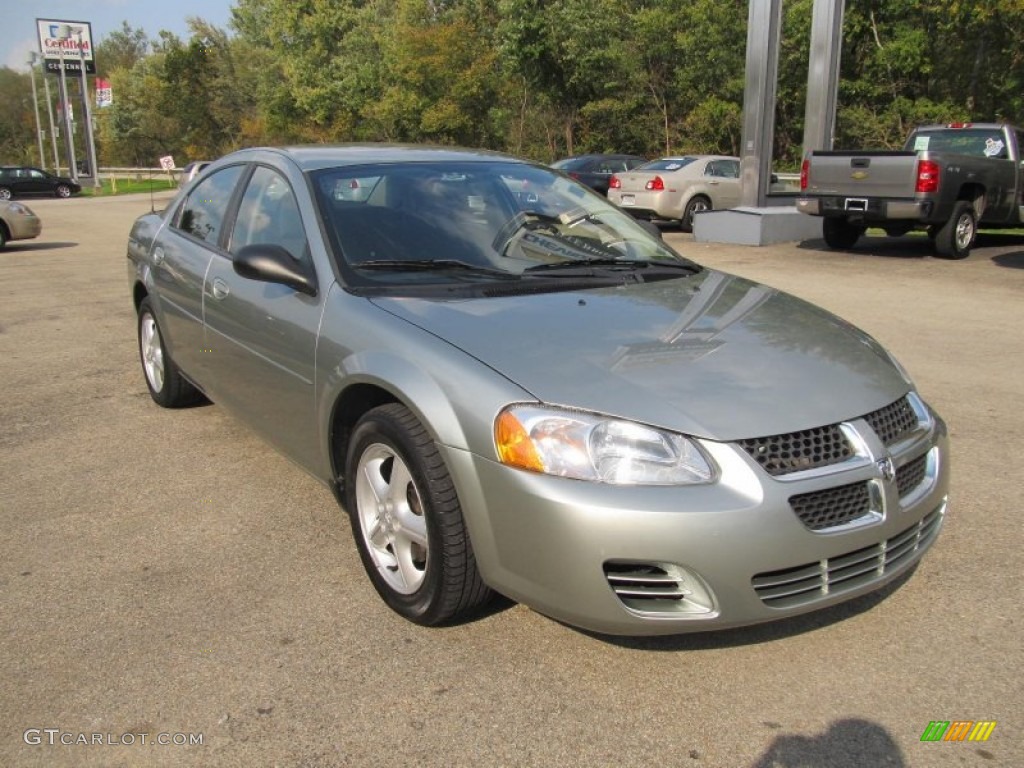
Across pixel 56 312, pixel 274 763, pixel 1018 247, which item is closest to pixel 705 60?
pixel 1018 247

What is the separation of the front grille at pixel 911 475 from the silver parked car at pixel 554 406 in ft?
0.04

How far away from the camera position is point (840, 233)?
13836 millimetres

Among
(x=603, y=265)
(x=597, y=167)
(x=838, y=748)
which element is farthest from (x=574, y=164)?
(x=838, y=748)

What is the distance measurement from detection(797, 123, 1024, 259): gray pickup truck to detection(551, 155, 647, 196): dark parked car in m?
7.48

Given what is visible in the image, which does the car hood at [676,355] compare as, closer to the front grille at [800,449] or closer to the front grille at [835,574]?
the front grille at [800,449]

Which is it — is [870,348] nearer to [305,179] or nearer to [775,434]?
[775,434]

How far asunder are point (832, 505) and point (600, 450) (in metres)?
0.68

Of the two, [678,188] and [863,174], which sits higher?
[863,174]

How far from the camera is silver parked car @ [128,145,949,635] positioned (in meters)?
2.44

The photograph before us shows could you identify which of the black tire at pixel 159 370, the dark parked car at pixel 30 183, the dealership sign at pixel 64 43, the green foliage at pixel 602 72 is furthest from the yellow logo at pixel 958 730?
the dealership sign at pixel 64 43

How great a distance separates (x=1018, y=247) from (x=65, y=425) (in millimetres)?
14188

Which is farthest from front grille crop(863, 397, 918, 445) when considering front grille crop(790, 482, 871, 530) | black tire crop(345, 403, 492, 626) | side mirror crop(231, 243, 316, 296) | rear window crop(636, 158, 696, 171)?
rear window crop(636, 158, 696, 171)

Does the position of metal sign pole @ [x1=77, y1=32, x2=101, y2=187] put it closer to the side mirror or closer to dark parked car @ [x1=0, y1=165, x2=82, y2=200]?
dark parked car @ [x1=0, y1=165, x2=82, y2=200]

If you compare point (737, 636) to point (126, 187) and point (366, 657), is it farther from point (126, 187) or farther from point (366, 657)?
point (126, 187)
